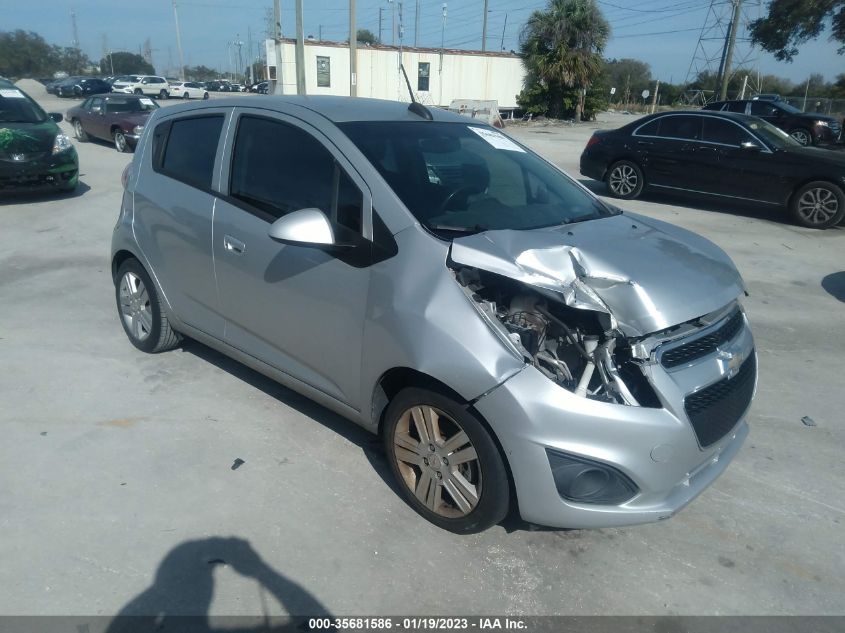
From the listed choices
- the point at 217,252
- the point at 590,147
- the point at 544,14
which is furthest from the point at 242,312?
the point at 544,14

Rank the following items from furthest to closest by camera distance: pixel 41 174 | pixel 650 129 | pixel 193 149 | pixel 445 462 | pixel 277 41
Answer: pixel 277 41, pixel 650 129, pixel 41 174, pixel 193 149, pixel 445 462

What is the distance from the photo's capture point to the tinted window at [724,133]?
1031cm

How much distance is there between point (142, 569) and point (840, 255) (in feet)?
29.4

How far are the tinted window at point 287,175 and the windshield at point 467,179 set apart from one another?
205 millimetres

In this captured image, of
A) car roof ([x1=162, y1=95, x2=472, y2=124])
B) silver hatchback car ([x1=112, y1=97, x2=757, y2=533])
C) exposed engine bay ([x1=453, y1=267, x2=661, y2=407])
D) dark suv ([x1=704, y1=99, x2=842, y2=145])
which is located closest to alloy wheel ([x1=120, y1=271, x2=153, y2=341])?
silver hatchback car ([x1=112, y1=97, x2=757, y2=533])

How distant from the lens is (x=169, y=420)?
13.3 feet

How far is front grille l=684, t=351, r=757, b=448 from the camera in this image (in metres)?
2.72

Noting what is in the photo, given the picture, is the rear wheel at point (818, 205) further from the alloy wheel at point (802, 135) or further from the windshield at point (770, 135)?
the alloy wheel at point (802, 135)

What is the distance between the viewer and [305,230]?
3.04 metres

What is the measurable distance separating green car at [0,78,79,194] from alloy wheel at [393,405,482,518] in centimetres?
937

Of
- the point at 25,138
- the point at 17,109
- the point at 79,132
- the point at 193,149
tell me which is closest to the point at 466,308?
the point at 193,149

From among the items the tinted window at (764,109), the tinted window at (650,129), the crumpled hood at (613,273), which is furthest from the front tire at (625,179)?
the tinted window at (764,109)

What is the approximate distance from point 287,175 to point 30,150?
8.40 metres

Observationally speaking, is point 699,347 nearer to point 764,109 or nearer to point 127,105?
point 127,105
